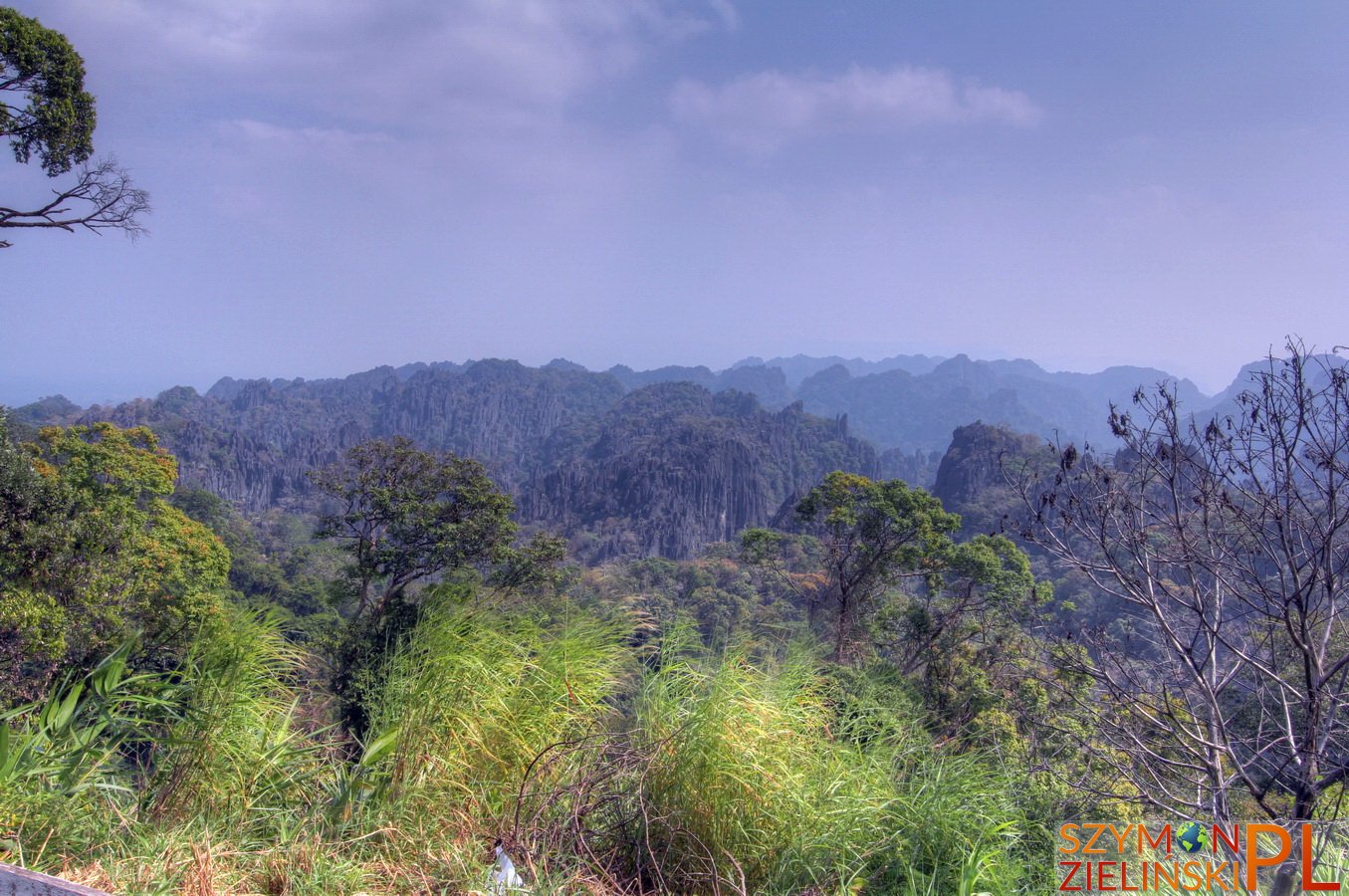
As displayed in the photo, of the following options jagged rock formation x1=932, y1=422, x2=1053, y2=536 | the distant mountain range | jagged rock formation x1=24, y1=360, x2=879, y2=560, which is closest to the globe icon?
the distant mountain range

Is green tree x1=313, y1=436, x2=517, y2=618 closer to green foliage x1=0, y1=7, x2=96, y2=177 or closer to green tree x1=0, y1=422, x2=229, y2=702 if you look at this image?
green tree x1=0, y1=422, x2=229, y2=702

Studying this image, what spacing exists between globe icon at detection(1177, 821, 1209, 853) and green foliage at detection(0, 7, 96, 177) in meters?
8.53

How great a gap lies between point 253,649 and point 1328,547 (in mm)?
4013

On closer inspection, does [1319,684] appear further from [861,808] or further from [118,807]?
[118,807]

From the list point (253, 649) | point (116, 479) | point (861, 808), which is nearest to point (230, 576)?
point (116, 479)

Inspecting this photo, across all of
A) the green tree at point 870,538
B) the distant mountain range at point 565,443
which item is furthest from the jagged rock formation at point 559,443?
the green tree at point 870,538

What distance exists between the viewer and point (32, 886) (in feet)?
4.65

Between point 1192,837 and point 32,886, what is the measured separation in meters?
3.36

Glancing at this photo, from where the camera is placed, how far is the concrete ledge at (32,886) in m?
1.41

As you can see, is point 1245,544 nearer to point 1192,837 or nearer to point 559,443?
point 1192,837

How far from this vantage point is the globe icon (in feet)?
8.12

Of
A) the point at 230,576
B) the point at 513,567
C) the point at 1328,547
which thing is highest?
the point at 1328,547

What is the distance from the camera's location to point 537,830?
2381mm

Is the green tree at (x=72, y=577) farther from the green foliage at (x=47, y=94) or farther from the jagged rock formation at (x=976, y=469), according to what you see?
the jagged rock formation at (x=976, y=469)
